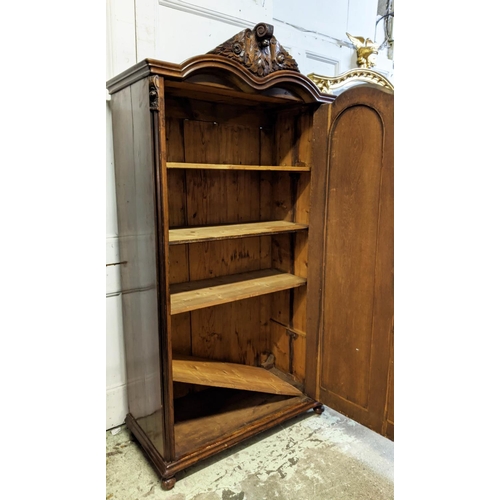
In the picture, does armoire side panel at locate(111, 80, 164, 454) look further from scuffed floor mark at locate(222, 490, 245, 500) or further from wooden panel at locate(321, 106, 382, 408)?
wooden panel at locate(321, 106, 382, 408)

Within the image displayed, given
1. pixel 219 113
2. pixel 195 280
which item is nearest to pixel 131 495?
pixel 195 280

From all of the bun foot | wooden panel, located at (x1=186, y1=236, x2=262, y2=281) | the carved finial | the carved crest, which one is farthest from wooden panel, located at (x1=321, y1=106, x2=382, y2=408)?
the carved finial

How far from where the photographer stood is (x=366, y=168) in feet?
5.50

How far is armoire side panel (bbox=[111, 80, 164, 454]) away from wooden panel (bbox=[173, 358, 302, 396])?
7.3 inches

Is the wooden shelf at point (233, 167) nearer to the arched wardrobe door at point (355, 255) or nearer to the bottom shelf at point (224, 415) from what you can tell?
A: the arched wardrobe door at point (355, 255)

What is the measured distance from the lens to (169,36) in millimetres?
1938

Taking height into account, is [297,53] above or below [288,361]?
above

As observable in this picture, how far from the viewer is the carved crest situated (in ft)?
5.25

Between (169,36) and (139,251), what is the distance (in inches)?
43.0

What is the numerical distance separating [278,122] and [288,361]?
1.44m

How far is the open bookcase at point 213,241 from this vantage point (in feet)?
5.25

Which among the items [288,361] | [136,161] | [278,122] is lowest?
[288,361]

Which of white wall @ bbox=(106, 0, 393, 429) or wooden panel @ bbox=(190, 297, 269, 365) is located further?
wooden panel @ bbox=(190, 297, 269, 365)
